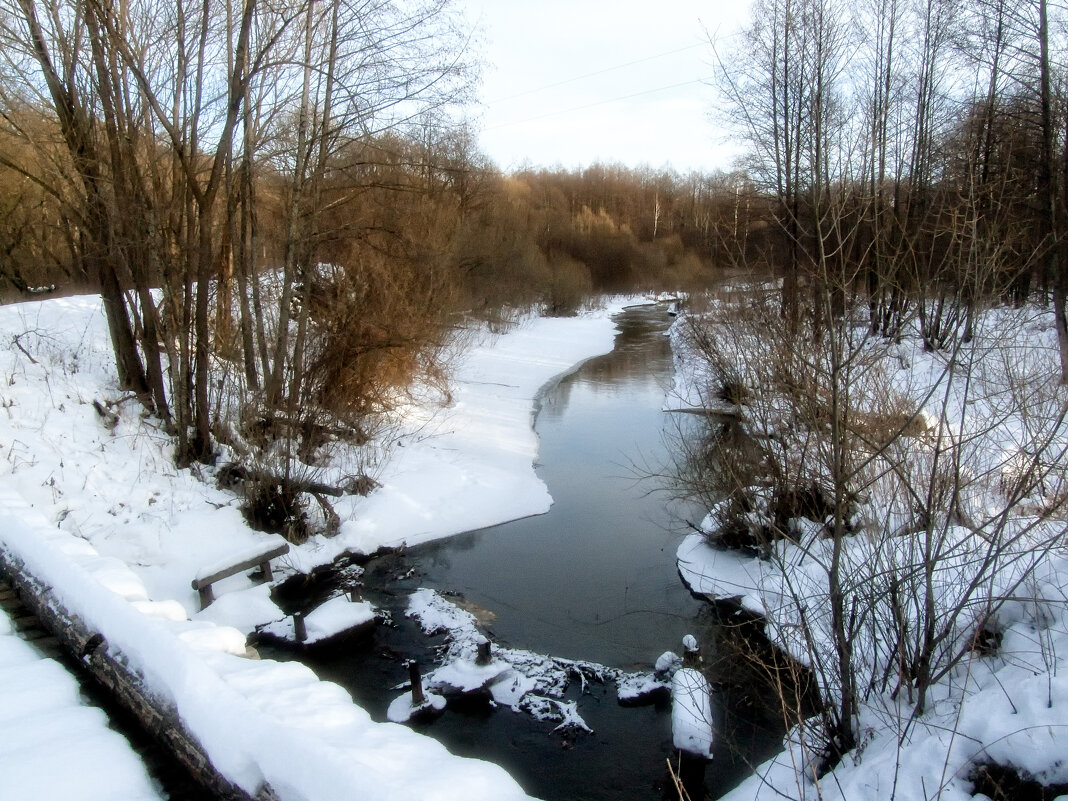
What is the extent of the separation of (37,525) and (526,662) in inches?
164

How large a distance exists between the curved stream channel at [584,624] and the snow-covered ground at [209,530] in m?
0.86

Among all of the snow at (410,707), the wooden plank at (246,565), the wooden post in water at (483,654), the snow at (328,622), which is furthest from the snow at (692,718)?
the wooden plank at (246,565)

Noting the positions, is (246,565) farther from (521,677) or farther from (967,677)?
(967,677)

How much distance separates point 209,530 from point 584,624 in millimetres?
4769

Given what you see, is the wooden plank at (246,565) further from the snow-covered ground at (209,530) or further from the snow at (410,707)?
the snow at (410,707)

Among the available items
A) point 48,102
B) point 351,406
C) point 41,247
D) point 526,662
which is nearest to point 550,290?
point 41,247

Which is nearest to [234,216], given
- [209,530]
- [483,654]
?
[209,530]

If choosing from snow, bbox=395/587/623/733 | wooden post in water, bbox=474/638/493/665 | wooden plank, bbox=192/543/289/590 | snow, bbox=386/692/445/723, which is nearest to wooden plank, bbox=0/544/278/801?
wooden plank, bbox=192/543/289/590

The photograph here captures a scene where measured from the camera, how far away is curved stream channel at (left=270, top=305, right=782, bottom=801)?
17.7 ft

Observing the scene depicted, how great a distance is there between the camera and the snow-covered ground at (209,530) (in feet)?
9.70

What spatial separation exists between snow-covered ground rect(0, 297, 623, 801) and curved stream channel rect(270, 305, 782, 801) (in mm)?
857

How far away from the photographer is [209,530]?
8648mm

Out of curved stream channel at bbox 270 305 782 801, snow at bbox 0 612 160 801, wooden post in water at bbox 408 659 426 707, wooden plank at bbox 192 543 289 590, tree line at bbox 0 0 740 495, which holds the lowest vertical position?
curved stream channel at bbox 270 305 782 801

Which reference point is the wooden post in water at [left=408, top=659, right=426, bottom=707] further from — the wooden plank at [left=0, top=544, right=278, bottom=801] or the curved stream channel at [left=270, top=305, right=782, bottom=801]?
the wooden plank at [left=0, top=544, right=278, bottom=801]
